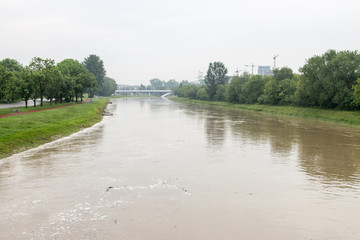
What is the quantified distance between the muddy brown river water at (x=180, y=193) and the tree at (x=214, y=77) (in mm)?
93222

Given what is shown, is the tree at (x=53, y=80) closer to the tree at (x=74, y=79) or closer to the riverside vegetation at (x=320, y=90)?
the tree at (x=74, y=79)

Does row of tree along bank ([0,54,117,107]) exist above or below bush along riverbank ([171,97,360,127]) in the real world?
above

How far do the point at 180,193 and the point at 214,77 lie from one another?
107 meters

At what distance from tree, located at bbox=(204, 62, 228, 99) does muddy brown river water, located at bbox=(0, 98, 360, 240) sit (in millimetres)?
93222

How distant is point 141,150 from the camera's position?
73.6ft

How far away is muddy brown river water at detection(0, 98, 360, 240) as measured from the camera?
970 cm

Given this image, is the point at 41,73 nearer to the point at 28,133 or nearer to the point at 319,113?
the point at 28,133

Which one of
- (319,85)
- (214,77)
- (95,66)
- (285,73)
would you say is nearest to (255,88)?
(285,73)

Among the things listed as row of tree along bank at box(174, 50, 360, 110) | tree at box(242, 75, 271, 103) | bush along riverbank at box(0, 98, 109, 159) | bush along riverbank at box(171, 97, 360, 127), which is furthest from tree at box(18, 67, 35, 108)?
tree at box(242, 75, 271, 103)

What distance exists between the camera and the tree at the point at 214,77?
11594cm

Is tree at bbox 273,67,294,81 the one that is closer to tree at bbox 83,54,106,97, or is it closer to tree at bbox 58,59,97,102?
tree at bbox 58,59,97,102

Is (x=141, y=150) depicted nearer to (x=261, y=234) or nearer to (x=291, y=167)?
(x=291, y=167)

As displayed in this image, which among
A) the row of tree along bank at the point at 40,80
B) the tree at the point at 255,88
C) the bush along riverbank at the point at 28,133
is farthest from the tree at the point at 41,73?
the tree at the point at 255,88

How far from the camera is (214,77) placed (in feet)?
384
